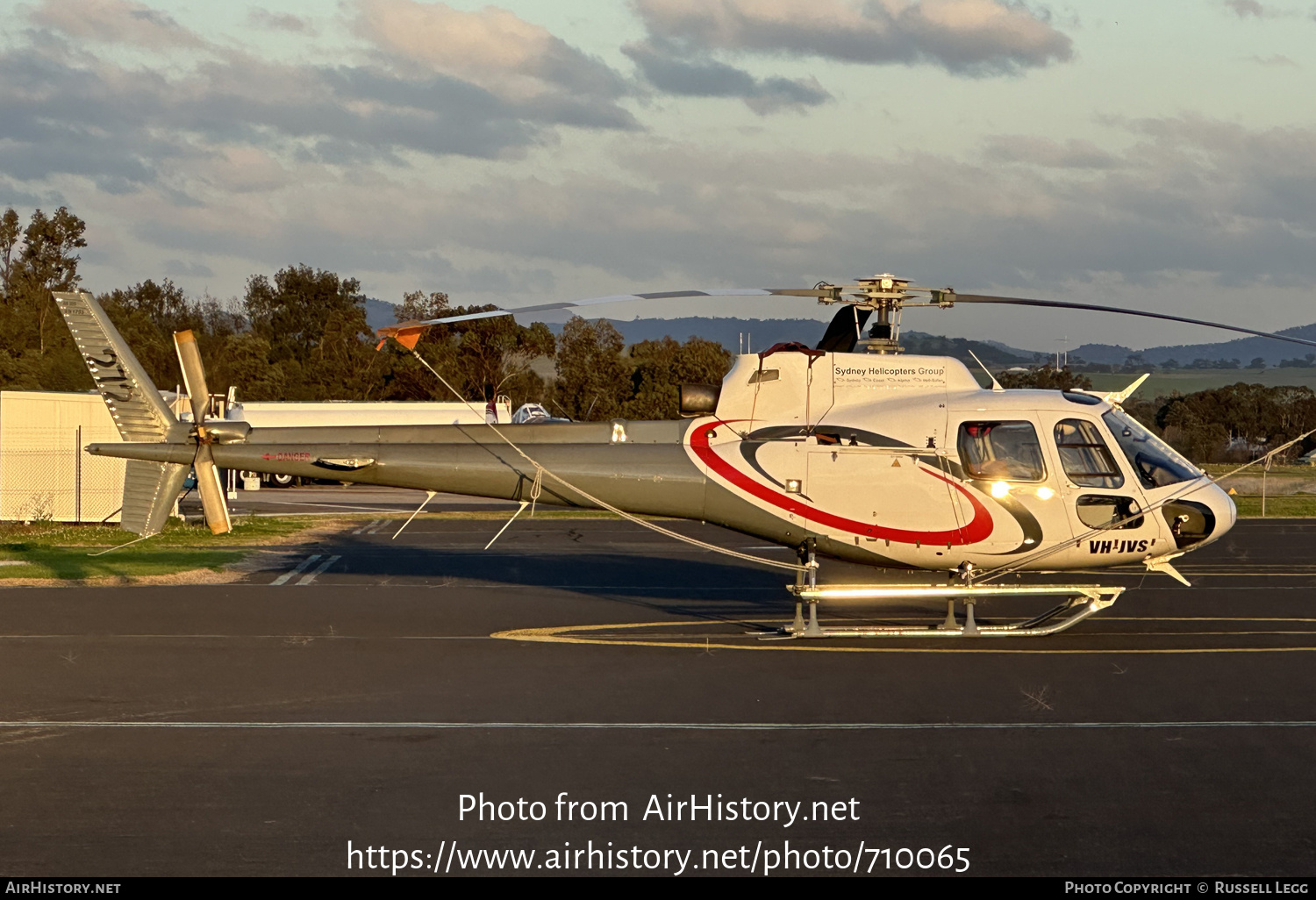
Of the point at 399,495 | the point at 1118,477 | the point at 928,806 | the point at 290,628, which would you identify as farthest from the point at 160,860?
the point at 399,495

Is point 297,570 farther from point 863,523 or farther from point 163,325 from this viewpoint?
point 163,325

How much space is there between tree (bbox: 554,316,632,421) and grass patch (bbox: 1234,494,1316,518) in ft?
107

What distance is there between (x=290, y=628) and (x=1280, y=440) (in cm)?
5662

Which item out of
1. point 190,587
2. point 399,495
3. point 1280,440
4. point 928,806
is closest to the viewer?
point 928,806

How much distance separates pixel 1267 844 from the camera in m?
7.84

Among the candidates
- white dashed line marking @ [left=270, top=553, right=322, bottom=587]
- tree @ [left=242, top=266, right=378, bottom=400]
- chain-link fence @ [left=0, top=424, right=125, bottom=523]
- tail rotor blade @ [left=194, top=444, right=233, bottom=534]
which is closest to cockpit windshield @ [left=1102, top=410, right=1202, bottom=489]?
tail rotor blade @ [left=194, top=444, right=233, bottom=534]

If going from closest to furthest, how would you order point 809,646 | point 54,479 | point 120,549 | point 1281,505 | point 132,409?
1. point 809,646
2. point 132,409
3. point 120,549
4. point 54,479
5. point 1281,505

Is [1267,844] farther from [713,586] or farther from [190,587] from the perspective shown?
[190,587]

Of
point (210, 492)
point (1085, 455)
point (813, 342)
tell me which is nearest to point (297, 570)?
point (210, 492)

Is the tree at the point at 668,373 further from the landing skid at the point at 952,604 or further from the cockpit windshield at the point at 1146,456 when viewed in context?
the landing skid at the point at 952,604

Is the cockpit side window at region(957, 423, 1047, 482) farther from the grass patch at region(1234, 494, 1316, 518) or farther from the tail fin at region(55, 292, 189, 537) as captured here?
the grass patch at region(1234, 494, 1316, 518)

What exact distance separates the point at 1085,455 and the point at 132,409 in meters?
11.9

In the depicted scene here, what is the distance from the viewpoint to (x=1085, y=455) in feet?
49.7

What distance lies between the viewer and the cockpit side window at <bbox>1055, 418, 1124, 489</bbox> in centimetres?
1509
